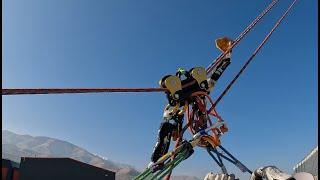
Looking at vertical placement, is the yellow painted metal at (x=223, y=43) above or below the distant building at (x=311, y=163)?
above

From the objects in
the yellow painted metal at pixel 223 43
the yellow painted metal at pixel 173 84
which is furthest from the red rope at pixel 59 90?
the yellow painted metal at pixel 223 43

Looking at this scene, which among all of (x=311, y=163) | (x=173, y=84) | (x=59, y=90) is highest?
(x=173, y=84)

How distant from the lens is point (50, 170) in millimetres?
50250

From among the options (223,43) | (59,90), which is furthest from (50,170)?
(59,90)

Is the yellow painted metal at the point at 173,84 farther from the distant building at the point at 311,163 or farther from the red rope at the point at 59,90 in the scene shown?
the distant building at the point at 311,163

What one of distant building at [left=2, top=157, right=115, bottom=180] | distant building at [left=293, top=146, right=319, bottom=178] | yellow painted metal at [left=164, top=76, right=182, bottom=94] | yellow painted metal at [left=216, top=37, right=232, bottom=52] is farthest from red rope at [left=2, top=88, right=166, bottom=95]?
distant building at [left=2, top=157, right=115, bottom=180]

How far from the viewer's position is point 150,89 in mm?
10703

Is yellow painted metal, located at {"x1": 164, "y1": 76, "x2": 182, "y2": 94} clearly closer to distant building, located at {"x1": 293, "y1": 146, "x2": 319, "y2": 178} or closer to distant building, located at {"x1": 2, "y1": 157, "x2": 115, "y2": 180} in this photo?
distant building, located at {"x1": 293, "y1": 146, "x2": 319, "y2": 178}

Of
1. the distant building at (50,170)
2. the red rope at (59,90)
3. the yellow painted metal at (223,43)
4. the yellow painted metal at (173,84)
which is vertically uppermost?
the distant building at (50,170)

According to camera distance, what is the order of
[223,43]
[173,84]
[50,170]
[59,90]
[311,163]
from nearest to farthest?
[59,90], [173,84], [223,43], [311,163], [50,170]

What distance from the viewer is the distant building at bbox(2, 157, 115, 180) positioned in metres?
48.6

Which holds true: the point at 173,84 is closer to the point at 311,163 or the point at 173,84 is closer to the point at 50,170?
the point at 311,163

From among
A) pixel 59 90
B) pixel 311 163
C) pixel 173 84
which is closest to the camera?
pixel 59 90

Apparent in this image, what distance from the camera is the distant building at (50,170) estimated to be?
159 feet
